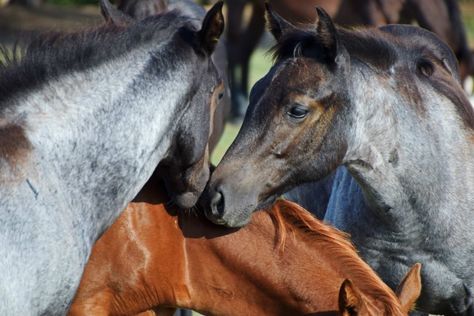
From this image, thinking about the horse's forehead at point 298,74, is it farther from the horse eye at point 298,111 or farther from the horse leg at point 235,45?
the horse leg at point 235,45

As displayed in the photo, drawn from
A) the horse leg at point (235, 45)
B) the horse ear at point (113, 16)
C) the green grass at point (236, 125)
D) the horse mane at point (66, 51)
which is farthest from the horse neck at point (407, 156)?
the horse leg at point (235, 45)

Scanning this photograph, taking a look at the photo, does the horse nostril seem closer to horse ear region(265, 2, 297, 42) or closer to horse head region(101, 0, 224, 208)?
horse head region(101, 0, 224, 208)

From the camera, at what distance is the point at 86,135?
13.8 feet

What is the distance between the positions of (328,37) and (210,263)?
3.43 ft

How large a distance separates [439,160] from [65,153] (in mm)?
1669

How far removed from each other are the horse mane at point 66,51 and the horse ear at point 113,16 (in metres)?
0.13

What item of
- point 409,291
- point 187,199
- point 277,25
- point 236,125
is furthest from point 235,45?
point 409,291

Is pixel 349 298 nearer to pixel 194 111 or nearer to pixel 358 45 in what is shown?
pixel 194 111

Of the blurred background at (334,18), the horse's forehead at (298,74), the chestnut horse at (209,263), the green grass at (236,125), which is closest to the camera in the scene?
the chestnut horse at (209,263)

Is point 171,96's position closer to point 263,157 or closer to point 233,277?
point 263,157

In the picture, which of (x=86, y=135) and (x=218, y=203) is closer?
(x=86, y=135)

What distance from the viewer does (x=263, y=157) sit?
450 centimetres

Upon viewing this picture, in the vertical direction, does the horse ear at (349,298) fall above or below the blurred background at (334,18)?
above

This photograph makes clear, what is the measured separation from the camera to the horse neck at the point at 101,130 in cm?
411
